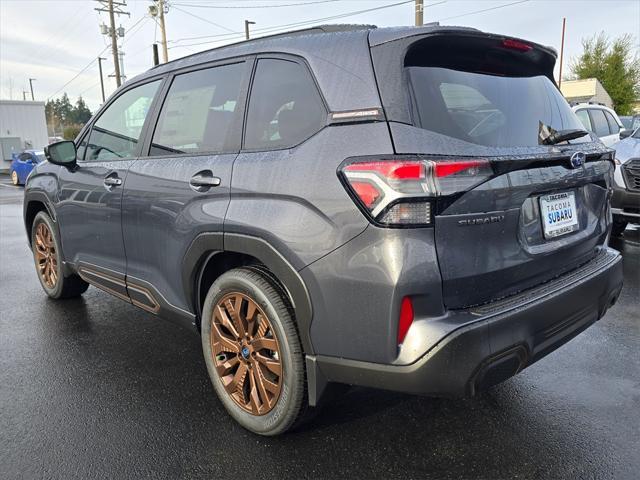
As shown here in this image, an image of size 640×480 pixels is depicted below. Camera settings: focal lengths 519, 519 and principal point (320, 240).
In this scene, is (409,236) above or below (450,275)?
above

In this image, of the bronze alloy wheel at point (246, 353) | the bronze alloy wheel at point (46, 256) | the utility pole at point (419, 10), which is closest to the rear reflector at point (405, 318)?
the bronze alloy wheel at point (246, 353)

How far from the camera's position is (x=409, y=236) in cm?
189

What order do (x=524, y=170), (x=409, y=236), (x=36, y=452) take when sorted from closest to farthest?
(x=409, y=236) < (x=524, y=170) < (x=36, y=452)

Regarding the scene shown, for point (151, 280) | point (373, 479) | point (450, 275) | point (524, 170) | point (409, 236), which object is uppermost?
point (524, 170)

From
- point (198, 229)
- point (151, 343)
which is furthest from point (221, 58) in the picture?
point (151, 343)

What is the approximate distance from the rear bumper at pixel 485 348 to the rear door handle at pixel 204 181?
101 cm

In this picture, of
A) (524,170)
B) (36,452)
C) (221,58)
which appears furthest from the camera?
(221,58)

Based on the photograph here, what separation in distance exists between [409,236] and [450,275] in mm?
220

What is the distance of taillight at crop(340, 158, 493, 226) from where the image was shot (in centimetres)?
189

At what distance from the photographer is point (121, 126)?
11.9 feet

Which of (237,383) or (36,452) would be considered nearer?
(36,452)

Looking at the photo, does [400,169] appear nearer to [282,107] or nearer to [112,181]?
[282,107]

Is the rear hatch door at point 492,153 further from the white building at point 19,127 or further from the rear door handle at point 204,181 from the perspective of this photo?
the white building at point 19,127

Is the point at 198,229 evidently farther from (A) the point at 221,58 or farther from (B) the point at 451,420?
(B) the point at 451,420
